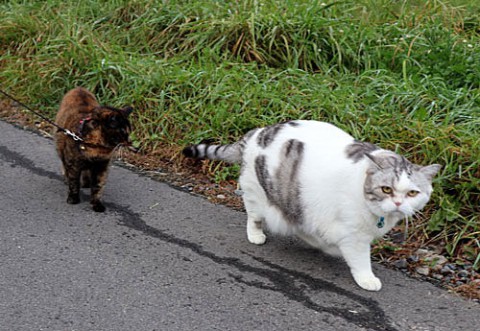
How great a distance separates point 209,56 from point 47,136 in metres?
1.55

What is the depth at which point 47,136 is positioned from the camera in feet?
19.4

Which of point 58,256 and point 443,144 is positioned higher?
point 443,144

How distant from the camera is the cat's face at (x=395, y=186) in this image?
337 centimetres

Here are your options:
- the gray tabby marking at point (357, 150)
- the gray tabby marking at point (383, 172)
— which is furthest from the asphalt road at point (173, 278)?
the gray tabby marking at point (357, 150)

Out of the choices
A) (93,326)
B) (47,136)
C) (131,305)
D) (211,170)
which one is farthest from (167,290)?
(47,136)

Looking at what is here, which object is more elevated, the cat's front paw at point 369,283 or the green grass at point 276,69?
the green grass at point 276,69

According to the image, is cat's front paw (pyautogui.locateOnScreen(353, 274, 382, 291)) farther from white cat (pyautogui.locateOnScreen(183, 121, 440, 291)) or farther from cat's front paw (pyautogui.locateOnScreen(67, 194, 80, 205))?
cat's front paw (pyautogui.locateOnScreen(67, 194, 80, 205))

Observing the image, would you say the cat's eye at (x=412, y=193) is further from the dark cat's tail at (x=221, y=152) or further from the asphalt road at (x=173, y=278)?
the dark cat's tail at (x=221, y=152)

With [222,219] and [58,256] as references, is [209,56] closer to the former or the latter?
[222,219]

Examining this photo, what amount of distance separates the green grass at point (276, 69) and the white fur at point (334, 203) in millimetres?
766

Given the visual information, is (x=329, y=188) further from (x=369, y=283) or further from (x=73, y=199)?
(x=73, y=199)

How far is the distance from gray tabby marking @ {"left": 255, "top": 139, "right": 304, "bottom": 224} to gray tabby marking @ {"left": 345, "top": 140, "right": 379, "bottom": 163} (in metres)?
0.27

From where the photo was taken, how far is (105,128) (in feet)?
14.5

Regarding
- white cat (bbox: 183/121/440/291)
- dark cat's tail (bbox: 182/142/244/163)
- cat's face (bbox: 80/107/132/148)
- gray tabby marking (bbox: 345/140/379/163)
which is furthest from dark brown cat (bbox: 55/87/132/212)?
gray tabby marking (bbox: 345/140/379/163)
